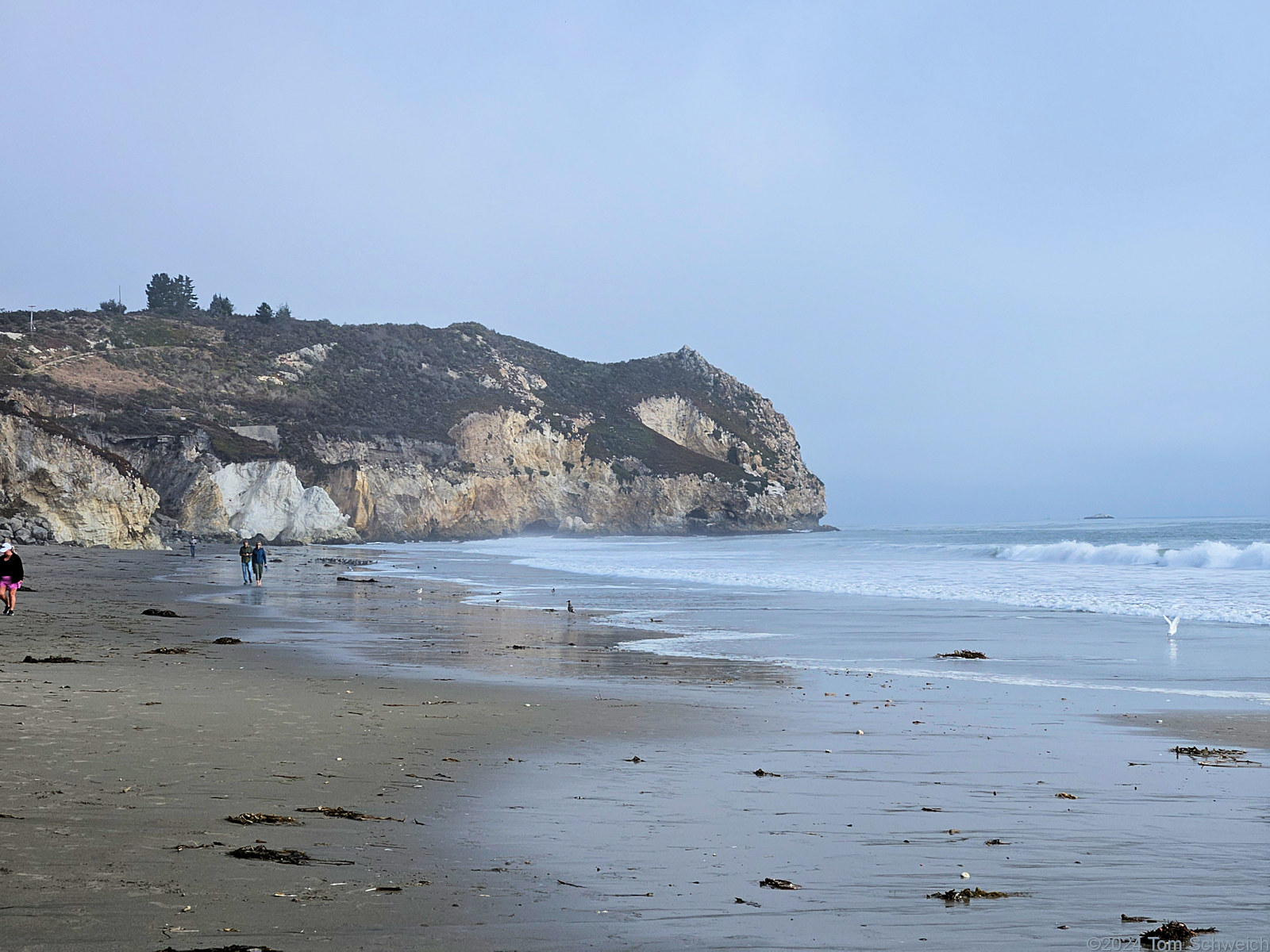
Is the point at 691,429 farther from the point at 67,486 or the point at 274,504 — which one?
the point at 67,486

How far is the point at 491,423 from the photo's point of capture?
11250 cm

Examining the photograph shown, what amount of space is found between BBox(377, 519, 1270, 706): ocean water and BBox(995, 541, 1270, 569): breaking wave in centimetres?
9

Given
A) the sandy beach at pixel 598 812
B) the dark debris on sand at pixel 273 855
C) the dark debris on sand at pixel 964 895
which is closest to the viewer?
the sandy beach at pixel 598 812

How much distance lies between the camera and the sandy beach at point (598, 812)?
4.14 metres

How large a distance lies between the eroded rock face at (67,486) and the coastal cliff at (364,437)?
0.27ft

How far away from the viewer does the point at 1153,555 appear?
145 feet

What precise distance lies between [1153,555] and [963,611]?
2650 cm

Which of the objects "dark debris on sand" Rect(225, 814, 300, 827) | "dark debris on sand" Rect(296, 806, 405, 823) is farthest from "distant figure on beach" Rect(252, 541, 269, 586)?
"dark debris on sand" Rect(225, 814, 300, 827)

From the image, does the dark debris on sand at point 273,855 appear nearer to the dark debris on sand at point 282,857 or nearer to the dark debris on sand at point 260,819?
the dark debris on sand at point 282,857

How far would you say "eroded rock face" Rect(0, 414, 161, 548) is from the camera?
162ft

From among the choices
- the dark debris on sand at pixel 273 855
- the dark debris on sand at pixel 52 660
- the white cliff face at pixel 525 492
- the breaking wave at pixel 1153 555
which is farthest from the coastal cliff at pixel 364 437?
the dark debris on sand at pixel 273 855

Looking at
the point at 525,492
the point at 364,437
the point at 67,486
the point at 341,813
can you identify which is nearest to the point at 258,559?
the point at 67,486

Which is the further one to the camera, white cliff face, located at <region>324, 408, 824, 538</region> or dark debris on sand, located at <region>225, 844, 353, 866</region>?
white cliff face, located at <region>324, 408, 824, 538</region>

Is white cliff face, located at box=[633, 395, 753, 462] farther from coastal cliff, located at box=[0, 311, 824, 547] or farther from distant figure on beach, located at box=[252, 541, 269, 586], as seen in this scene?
distant figure on beach, located at box=[252, 541, 269, 586]
